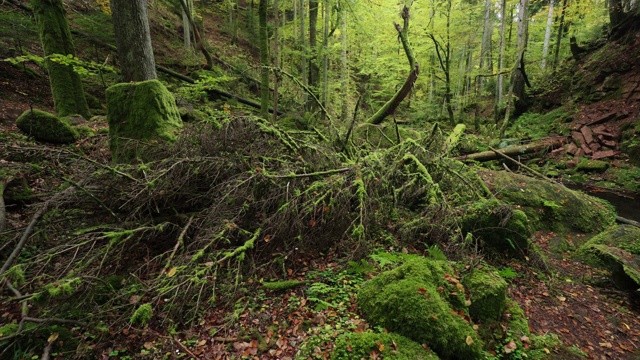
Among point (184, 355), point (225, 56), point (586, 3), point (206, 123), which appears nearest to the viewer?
point (184, 355)

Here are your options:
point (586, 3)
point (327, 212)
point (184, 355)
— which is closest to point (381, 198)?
point (327, 212)

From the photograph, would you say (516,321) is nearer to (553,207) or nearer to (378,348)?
(378,348)

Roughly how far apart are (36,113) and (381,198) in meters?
6.82

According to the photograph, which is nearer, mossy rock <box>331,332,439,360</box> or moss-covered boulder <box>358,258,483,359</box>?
mossy rock <box>331,332,439,360</box>

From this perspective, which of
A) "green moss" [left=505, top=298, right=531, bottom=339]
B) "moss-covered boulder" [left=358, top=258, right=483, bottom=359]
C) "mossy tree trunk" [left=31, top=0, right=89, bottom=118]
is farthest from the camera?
"mossy tree trunk" [left=31, top=0, right=89, bottom=118]

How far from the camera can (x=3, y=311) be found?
10.1 ft

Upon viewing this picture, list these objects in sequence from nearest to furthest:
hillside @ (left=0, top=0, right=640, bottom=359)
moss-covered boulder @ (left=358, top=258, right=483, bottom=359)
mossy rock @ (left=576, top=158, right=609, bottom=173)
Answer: moss-covered boulder @ (left=358, top=258, right=483, bottom=359) < hillside @ (left=0, top=0, right=640, bottom=359) < mossy rock @ (left=576, top=158, right=609, bottom=173)

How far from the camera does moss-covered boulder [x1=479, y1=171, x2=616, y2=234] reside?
6.39m

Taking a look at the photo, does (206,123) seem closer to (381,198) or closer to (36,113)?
(381,198)

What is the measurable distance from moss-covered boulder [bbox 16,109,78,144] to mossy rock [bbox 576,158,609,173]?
1611 cm

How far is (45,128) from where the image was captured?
A: 584 centimetres

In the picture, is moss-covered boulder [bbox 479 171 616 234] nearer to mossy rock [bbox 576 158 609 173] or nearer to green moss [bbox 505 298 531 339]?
green moss [bbox 505 298 531 339]


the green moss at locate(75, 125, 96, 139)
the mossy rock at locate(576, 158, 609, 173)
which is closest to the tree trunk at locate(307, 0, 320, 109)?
the green moss at locate(75, 125, 96, 139)

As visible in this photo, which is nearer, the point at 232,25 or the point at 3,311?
the point at 3,311
